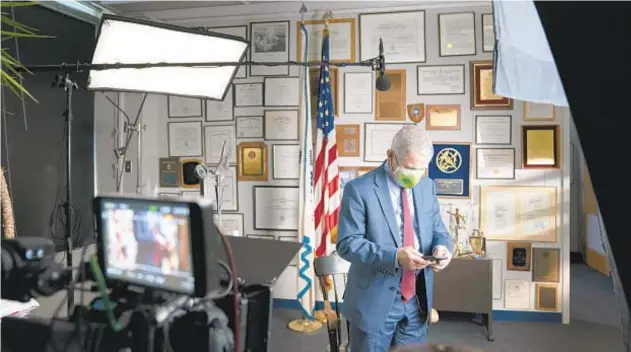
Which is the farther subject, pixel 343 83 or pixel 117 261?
pixel 343 83

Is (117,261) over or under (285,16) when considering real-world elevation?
under

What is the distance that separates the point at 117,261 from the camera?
87 centimetres

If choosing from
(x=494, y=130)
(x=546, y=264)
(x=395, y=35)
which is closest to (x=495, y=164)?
(x=494, y=130)

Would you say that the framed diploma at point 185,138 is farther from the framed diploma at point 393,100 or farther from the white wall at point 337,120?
the framed diploma at point 393,100

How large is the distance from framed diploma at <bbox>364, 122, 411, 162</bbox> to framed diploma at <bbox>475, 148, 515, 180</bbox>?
2.30 ft

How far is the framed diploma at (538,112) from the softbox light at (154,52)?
2473mm

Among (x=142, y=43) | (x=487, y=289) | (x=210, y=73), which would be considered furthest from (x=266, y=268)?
(x=487, y=289)

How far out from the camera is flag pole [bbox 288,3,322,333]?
3.55m

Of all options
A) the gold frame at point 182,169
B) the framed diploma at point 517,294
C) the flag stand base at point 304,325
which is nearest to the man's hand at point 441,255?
the flag stand base at point 304,325

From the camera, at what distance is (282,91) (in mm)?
3963

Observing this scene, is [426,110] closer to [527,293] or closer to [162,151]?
[527,293]

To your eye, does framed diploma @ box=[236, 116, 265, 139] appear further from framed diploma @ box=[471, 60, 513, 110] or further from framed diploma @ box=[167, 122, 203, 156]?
framed diploma @ box=[471, 60, 513, 110]

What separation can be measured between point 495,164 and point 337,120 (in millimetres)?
1325

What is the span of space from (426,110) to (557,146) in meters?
1.05
